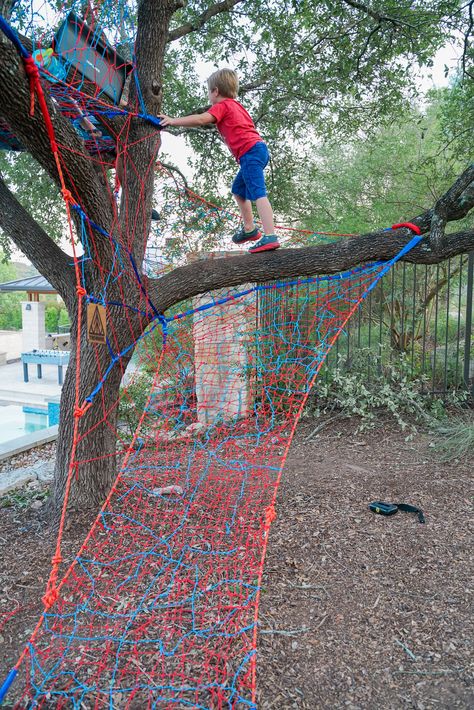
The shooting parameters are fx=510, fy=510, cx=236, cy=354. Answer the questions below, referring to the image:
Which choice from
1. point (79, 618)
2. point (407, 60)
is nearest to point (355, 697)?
point (79, 618)

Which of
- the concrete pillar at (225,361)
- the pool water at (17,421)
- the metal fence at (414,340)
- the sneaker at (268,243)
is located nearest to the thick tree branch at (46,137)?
the sneaker at (268,243)

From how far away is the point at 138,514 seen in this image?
2418 mm

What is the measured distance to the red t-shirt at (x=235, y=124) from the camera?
2488mm

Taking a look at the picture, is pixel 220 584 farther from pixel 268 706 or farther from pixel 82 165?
pixel 82 165

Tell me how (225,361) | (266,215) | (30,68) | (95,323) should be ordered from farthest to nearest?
(225,361) < (266,215) < (95,323) < (30,68)

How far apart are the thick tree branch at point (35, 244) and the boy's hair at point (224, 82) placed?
1.10m

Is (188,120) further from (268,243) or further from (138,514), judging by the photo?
(138,514)

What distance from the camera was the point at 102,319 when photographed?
2.02m

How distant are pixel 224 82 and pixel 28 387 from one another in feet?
29.9

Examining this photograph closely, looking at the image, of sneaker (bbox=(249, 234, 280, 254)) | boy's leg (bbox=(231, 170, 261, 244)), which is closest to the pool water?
boy's leg (bbox=(231, 170, 261, 244))

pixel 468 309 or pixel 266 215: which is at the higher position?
pixel 266 215

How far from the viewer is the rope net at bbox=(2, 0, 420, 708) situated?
1471 millimetres

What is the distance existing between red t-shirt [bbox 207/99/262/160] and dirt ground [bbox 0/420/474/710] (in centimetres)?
182

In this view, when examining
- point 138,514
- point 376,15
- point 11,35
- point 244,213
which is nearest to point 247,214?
point 244,213
